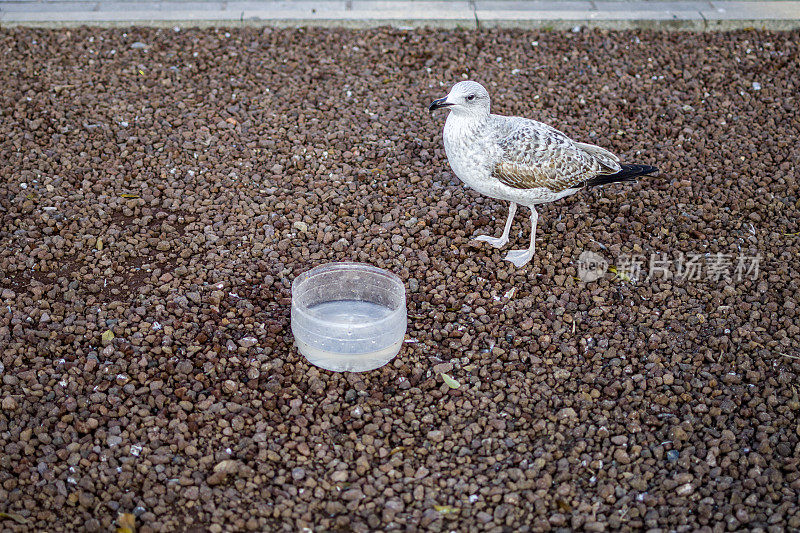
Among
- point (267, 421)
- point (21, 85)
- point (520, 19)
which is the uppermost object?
point (520, 19)

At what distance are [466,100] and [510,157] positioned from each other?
46 cm

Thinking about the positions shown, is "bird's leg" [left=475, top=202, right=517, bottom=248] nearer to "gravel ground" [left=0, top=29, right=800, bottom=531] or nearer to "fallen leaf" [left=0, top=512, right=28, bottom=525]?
"gravel ground" [left=0, top=29, right=800, bottom=531]

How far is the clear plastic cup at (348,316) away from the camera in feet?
13.6

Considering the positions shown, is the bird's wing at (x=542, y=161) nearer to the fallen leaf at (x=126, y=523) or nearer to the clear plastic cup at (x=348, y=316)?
the clear plastic cup at (x=348, y=316)

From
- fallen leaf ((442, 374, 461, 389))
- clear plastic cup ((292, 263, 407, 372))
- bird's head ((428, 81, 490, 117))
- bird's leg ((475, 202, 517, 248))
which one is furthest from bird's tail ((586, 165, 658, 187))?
fallen leaf ((442, 374, 461, 389))

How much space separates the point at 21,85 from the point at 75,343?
356 cm

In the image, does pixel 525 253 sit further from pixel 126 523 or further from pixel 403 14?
pixel 403 14

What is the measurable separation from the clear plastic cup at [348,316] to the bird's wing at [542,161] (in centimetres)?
103

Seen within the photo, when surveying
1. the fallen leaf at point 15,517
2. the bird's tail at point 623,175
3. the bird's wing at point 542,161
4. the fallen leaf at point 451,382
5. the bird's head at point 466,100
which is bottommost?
the fallen leaf at point 15,517

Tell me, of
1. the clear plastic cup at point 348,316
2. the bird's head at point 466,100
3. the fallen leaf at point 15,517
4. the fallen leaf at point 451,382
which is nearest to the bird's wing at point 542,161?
the bird's head at point 466,100

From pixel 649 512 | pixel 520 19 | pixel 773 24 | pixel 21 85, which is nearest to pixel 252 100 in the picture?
pixel 21 85

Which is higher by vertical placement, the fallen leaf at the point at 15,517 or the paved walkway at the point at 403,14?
the paved walkway at the point at 403,14

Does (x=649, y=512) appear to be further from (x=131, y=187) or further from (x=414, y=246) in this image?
(x=131, y=187)

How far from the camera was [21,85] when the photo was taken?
6.80 meters
